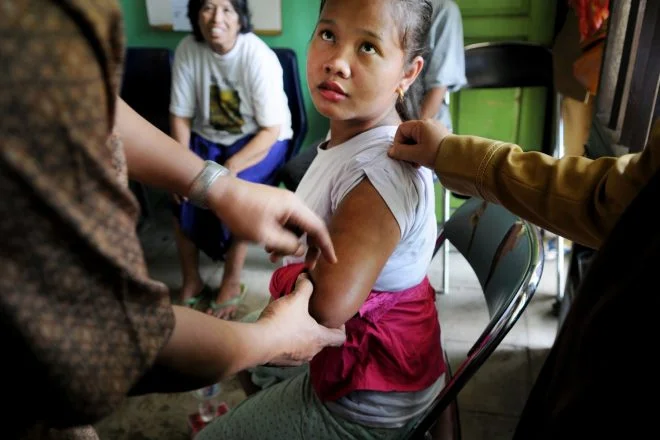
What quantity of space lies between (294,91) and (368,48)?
195 centimetres

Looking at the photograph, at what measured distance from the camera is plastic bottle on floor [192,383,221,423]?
2.00 m

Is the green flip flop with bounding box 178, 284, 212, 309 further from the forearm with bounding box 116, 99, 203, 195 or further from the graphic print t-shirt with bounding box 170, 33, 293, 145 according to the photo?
the forearm with bounding box 116, 99, 203, 195

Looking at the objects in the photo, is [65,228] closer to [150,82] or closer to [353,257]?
[353,257]

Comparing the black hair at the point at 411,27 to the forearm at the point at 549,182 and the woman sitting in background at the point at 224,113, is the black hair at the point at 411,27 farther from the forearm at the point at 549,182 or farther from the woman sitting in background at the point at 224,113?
the woman sitting in background at the point at 224,113

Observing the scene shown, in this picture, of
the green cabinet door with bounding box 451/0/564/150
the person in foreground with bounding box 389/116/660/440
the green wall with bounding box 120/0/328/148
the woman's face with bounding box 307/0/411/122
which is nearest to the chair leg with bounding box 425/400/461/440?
the person in foreground with bounding box 389/116/660/440

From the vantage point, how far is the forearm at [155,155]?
2.86 feet

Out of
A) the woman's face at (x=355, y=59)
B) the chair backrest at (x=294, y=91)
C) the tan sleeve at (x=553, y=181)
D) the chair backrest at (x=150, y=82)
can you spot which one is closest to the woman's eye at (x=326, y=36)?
the woman's face at (x=355, y=59)

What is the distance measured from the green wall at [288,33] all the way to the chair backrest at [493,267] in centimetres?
192

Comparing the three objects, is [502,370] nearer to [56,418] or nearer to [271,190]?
[271,190]

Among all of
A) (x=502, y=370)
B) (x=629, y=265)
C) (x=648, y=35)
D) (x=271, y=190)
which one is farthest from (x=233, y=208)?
(x=502, y=370)

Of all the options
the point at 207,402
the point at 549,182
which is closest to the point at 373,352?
the point at 549,182

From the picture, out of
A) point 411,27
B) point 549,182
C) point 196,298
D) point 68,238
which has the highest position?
point 411,27

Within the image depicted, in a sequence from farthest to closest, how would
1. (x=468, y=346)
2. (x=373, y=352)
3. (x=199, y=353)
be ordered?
(x=468, y=346)
(x=373, y=352)
(x=199, y=353)

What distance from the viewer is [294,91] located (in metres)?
2.99
